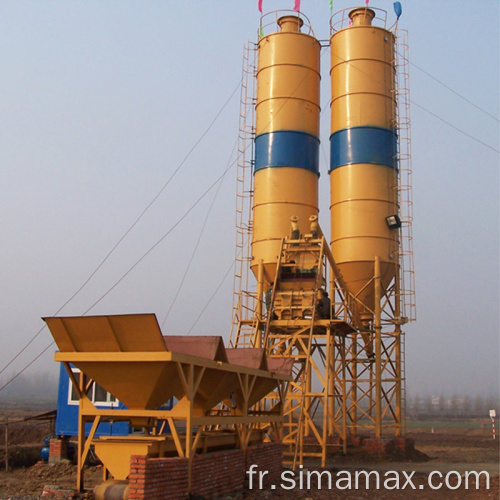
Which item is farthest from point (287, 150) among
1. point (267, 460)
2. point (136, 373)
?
point (136, 373)

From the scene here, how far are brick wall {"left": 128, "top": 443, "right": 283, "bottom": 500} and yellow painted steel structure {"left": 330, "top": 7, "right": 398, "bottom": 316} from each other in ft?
40.4

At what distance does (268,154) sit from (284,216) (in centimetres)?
288

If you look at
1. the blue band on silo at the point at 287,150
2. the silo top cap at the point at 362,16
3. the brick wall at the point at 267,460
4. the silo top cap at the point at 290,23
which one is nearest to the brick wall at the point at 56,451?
the brick wall at the point at 267,460

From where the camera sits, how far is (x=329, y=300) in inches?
1025

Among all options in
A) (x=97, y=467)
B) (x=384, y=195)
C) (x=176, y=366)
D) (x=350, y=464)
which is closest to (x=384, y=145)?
(x=384, y=195)

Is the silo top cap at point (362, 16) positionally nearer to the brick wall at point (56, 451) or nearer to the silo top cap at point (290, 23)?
the silo top cap at point (290, 23)

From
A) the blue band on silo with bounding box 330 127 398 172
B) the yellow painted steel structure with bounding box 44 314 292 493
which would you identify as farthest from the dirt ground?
the blue band on silo with bounding box 330 127 398 172

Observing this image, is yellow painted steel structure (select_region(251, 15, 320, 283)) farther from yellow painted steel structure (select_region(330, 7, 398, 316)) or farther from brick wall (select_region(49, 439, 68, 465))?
brick wall (select_region(49, 439, 68, 465))

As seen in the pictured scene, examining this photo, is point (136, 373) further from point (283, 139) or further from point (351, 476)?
point (283, 139)

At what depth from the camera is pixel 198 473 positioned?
1386 centimetres

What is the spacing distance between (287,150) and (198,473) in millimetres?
18093

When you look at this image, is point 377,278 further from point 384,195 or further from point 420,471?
point 420,471

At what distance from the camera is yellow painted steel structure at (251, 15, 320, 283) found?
29.2 meters

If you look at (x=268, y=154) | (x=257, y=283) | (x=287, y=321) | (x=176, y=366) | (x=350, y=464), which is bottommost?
(x=350, y=464)
